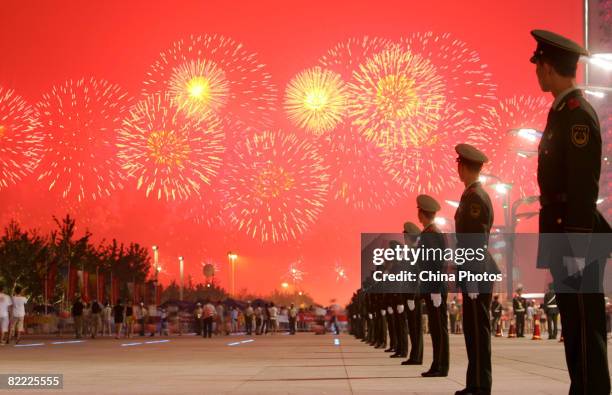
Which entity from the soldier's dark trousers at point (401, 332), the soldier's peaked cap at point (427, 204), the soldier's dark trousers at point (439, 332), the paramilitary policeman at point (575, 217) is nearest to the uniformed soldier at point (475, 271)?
the soldier's dark trousers at point (439, 332)

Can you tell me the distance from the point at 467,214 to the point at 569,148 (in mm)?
3993

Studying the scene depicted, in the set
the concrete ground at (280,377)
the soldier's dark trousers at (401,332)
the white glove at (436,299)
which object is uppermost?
the white glove at (436,299)

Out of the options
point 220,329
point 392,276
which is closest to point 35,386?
point 392,276

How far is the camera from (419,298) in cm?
1603

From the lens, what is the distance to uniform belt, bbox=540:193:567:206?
21.5ft

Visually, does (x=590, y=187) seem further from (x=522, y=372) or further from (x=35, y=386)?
(x=522, y=372)

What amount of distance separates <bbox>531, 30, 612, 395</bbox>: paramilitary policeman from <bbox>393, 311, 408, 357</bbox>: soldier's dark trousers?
41.2 ft

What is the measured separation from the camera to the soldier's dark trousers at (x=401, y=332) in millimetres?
19430

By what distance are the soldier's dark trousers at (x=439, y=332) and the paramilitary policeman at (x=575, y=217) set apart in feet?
21.5

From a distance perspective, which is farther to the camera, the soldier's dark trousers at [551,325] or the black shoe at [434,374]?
the soldier's dark trousers at [551,325]

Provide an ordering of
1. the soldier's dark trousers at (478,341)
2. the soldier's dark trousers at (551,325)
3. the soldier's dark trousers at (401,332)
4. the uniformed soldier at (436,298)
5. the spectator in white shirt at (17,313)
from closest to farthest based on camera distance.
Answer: the soldier's dark trousers at (478,341) < the uniformed soldier at (436,298) < the soldier's dark trousers at (401,332) < the spectator in white shirt at (17,313) < the soldier's dark trousers at (551,325)

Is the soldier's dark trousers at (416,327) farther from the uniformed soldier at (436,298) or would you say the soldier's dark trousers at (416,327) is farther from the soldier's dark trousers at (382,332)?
the soldier's dark trousers at (382,332)

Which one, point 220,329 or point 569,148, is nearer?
point 569,148

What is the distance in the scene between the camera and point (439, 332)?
13500 mm
